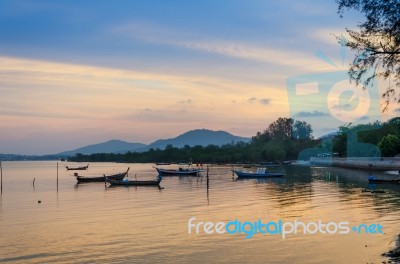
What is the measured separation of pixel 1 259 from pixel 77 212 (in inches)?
682

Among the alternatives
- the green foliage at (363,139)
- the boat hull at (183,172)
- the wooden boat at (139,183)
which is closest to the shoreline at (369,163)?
the green foliage at (363,139)

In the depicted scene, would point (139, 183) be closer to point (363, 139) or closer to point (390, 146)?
point (390, 146)

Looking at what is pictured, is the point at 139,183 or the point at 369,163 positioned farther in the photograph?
the point at 369,163

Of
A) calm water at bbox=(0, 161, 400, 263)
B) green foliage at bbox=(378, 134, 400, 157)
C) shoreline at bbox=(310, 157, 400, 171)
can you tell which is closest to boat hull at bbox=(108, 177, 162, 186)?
calm water at bbox=(0, 161, 400, 263)

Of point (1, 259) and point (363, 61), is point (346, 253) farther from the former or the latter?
point (1, 259)

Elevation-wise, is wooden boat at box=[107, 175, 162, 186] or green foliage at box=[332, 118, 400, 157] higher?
green foliage at box=[332, 118, 400, 157]

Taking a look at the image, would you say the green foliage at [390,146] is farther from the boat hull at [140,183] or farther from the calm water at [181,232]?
the calm water at [181,232]

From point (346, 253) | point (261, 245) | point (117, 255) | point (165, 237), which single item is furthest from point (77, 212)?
point (346, 253)

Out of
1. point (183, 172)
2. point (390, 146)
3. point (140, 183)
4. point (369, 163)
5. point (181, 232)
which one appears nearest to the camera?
point (181, 232)

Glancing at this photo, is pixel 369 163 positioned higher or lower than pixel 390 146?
lower

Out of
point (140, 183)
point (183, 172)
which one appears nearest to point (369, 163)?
point (183, 172)

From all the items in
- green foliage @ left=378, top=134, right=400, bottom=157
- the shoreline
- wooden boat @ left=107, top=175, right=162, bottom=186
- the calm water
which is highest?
green foliage @ left=378, top=134, right=400, bottom=157

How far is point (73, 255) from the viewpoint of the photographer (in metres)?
20.5

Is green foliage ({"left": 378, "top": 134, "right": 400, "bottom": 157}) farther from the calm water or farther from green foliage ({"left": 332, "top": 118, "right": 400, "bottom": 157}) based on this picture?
the calm water
